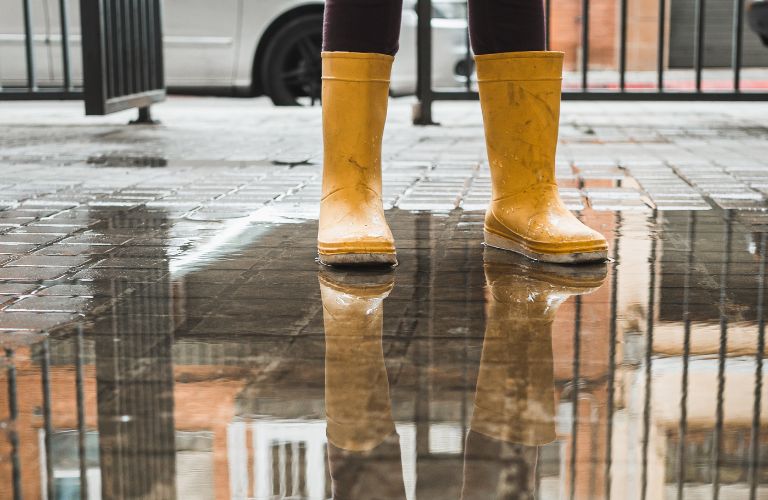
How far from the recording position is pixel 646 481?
1.24m

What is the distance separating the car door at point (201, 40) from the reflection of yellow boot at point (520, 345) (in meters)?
5.40

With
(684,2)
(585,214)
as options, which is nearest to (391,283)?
(585,214)

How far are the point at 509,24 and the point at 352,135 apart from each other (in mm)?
434

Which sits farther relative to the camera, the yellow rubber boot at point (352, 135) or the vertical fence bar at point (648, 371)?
the yellow rubber boot at point (352, 135)

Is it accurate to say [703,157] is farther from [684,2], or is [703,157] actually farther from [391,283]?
[684,2]

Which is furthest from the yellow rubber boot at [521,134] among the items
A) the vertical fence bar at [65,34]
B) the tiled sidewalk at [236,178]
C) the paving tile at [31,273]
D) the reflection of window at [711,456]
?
the vertical fence bar at [65,34]

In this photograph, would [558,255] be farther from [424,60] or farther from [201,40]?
[201,40]

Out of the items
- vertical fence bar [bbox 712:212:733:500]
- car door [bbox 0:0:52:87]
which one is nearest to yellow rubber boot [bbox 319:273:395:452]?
vertical fence bar [bbox 712:212:733:500]

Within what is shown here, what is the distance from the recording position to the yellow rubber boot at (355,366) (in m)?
1.41

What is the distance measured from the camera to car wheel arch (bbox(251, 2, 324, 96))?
25.0ft

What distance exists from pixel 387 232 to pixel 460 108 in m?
5.80

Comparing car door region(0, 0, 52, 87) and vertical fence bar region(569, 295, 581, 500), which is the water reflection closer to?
vertical fence bar region(569, 295, 581, 500)

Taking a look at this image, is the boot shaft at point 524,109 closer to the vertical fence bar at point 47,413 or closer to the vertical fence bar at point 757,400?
the vertical fence bar at point 757,400

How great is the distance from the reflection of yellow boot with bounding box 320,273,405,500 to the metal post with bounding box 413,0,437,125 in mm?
4092
